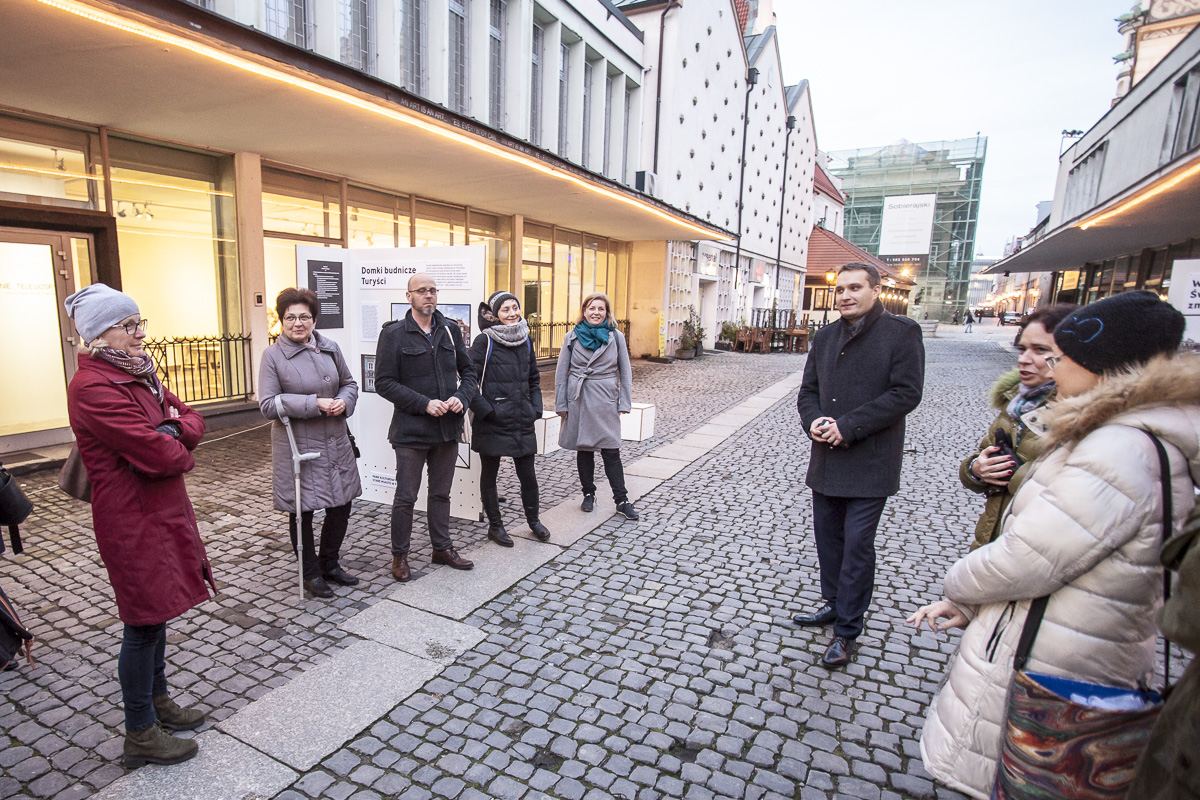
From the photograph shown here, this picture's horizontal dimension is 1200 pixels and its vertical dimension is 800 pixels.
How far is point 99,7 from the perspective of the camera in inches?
165

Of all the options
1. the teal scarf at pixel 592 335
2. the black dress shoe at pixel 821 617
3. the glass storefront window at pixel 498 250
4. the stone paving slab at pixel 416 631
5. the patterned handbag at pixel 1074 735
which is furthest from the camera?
the glass storefront window at pixel 498 250

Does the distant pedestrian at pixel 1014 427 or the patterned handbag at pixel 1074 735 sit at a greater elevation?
the distant pedestrian at pixel 1014 427

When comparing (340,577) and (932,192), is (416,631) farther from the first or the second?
(932,192)

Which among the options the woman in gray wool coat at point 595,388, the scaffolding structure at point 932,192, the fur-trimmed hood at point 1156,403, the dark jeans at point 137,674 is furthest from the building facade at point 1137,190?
the scaffolding structure at point 932,192

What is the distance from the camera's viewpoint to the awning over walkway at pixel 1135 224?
320 inches

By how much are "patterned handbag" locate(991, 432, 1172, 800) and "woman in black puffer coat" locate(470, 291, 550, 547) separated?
3.68 metres

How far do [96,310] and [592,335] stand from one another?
3624 mm

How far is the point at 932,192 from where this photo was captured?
166 feet

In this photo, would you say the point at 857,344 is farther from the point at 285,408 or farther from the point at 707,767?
the point at 285,408

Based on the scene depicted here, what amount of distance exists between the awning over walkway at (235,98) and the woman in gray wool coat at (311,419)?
2597mm

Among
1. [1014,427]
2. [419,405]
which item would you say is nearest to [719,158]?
[419,405]

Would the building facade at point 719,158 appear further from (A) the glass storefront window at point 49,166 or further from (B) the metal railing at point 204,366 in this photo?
(A) the glass storefront window at point 49,166

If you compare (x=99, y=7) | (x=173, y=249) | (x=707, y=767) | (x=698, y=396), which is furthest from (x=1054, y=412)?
(x=698, y=396)

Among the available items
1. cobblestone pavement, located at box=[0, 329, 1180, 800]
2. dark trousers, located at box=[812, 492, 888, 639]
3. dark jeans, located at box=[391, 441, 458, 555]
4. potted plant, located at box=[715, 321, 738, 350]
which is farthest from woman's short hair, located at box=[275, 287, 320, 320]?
potted plant, located at box=[715, 321, 738, 350]
